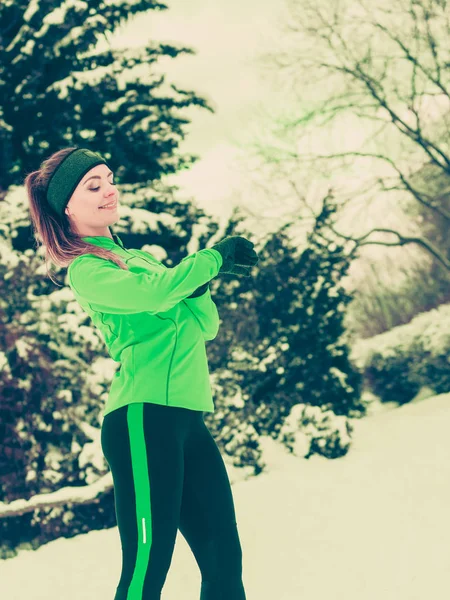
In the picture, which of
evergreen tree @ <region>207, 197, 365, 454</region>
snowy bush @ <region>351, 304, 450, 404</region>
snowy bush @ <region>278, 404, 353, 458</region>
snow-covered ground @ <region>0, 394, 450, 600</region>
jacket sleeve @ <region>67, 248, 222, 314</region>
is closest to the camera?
jacket sleeve @ <region>67, 248, 222, 314</region>

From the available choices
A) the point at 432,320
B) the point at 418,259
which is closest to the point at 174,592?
the point at 432,320

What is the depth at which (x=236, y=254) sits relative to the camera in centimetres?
197

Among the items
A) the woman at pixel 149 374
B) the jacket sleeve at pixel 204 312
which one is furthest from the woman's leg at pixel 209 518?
the jacket sleeve at pixel 204 312

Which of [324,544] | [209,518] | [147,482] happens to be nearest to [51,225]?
[147,482]

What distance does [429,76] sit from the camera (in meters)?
11.9

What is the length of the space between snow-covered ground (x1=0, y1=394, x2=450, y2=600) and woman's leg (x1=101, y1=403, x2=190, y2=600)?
1838 mm

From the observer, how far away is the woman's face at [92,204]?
1.99 metres

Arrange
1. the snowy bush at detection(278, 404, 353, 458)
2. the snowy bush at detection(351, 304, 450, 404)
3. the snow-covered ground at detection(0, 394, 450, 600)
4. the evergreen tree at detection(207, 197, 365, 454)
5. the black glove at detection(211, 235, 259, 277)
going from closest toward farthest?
the black glove at detection(211, 235, 259, 277) < the snow-covered ground at detection(0, 394, 450, 600) < the snowy bush at detection(278, 404, 353, 458) < the evergreen tree at detection(207, 197, 365, 454) < the snowy bush at detection(351, 304, 450, 404)

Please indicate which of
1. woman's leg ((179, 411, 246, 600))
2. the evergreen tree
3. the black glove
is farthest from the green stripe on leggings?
the evergreen tree

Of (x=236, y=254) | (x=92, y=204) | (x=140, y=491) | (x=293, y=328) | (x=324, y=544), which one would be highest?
(x=293, y=328)

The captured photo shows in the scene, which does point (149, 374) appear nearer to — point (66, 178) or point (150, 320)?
point (150, 320)

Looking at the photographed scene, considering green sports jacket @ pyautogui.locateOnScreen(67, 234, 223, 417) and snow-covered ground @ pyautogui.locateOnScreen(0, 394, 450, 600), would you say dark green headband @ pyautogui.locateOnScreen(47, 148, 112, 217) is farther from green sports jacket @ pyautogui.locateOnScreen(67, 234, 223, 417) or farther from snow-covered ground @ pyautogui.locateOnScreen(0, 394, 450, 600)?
snow-covered ground @ pyautogui.locateOnScreen(0, 394, 450, 600)

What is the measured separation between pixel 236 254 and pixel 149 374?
0.45 metres

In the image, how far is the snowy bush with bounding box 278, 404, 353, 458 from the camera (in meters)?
6.62
